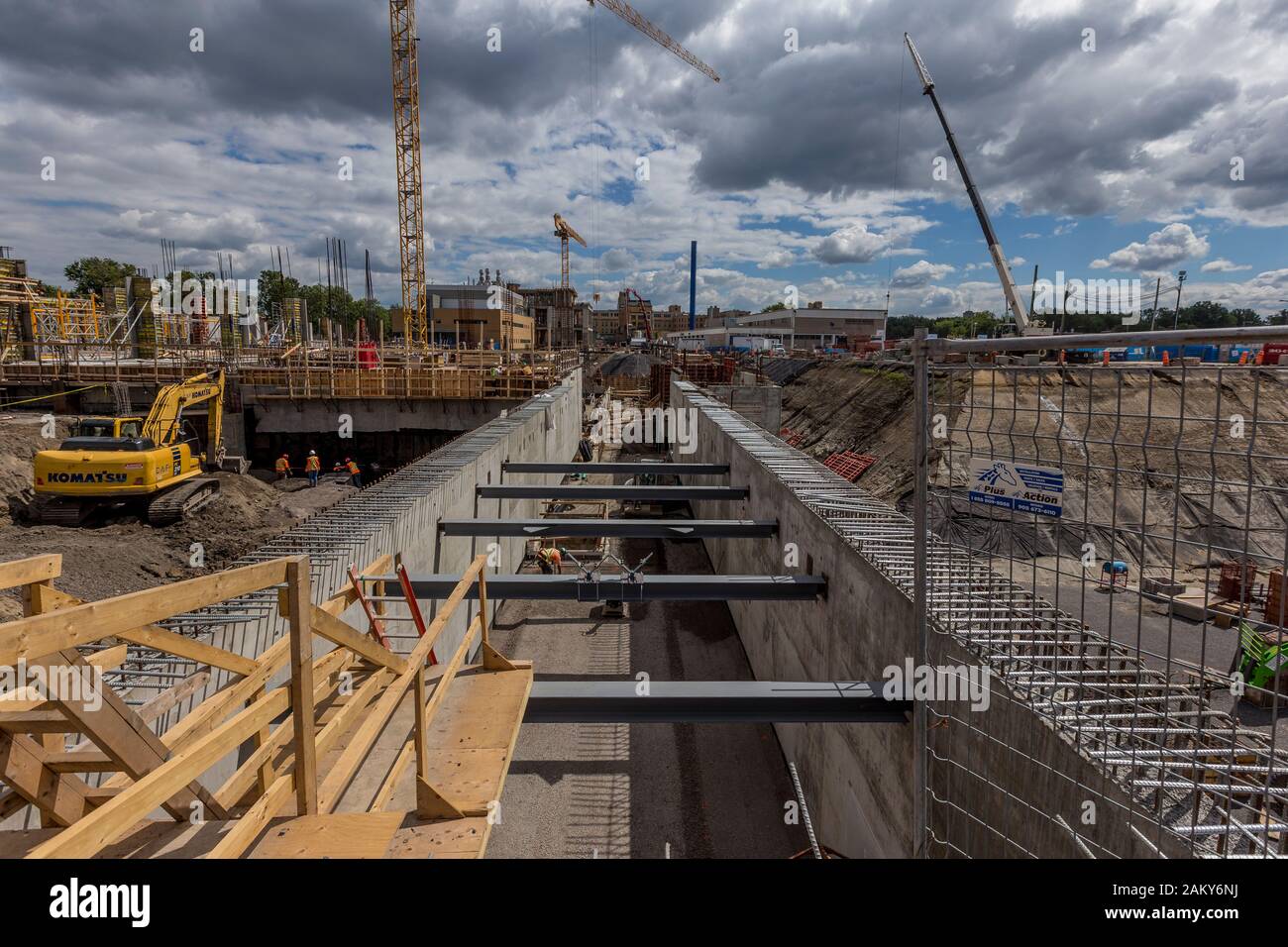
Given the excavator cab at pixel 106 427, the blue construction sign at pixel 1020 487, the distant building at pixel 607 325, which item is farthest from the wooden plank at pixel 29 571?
the distant building at pixel 607 325

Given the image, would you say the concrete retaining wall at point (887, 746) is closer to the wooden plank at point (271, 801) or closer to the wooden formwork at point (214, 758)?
the wooden formwork at point (214, 758)

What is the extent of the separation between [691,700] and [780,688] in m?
0.82

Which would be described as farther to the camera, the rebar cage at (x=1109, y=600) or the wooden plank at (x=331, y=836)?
the wooden plank at (x=331, y=836)

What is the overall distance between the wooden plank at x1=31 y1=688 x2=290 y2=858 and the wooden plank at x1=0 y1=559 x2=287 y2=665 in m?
0.49

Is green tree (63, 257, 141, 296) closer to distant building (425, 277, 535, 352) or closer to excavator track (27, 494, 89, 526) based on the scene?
distant building (425, 277, 535, 352)

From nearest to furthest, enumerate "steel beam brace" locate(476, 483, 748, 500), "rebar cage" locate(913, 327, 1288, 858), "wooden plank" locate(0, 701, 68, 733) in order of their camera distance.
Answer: "rebar cage" locate(913, 327, 1288, 858) → "wooden plank" locate(0, 701, 68, 733) → "steel beam brace" locate(476, 483, 748, 500)

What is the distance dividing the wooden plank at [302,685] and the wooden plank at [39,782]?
1134mm

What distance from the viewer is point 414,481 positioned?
1179cm

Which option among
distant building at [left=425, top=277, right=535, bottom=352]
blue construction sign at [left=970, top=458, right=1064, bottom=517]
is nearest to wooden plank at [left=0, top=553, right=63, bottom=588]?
blue construction sign at [left=970, top=458, right=1064, bottom=517]

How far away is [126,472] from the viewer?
18078 millimetres

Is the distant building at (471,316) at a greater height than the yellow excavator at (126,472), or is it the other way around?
the distant building at (471,316)

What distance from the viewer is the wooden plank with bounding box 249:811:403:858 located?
294cm

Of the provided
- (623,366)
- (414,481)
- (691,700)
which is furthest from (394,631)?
(623,366)

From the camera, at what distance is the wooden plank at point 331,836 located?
9.65 feet
